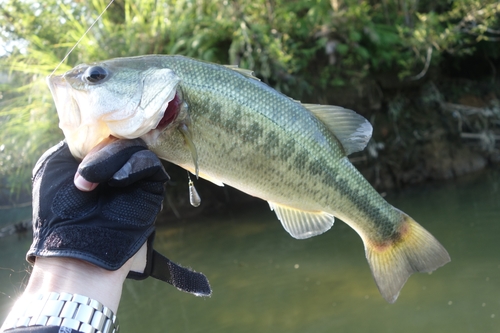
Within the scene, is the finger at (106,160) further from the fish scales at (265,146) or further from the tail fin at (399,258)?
the tail fin at (399,258)

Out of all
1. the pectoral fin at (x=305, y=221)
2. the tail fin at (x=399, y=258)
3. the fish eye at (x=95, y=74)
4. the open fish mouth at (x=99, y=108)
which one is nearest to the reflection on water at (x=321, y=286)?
the tail fin at (x=399, y=258)

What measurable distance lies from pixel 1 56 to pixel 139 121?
9.28m

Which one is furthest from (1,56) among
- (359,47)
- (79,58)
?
(359,47)

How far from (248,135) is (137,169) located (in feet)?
1.90

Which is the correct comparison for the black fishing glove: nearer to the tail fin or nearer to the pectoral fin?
the pectoral fin

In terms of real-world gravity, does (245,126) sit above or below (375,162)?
above

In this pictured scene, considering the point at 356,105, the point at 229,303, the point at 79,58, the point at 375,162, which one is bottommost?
the point at 375,162

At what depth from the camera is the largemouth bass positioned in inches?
77.0

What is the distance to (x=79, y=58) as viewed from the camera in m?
8.98

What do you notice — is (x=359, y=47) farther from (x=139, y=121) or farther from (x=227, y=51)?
(x=139, y=121)

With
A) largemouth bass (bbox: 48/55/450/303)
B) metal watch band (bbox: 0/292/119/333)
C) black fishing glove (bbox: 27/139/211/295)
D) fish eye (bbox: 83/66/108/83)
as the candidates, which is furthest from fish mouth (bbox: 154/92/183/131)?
metal watch band (bbox: 0/292/119/333)

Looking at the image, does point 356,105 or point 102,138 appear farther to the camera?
point 356,105

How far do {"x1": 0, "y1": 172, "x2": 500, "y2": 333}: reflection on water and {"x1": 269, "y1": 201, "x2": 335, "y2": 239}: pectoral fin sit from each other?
2167 mm

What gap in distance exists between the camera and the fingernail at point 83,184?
179 cm
